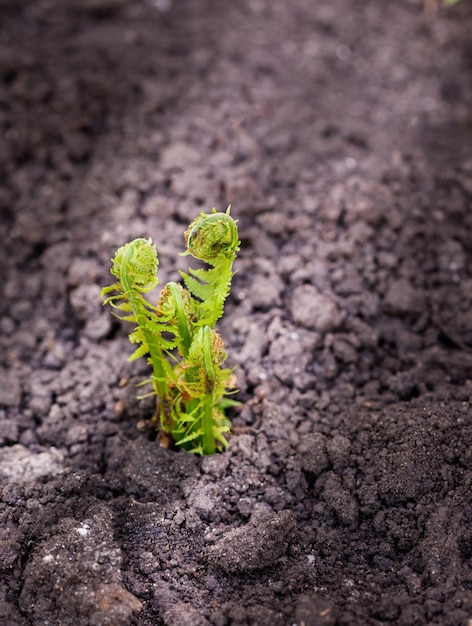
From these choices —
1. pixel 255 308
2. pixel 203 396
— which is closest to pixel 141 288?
pixel 203 396

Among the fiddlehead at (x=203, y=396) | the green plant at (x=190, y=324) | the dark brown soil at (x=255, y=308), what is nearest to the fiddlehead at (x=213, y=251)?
the green plant at (x=190, y=324)

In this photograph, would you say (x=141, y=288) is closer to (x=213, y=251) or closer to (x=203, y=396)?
(x=213, y=251)

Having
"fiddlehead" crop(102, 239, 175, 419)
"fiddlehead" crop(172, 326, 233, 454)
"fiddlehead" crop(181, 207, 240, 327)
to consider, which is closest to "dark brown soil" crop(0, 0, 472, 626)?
"fiddlehead" crop(172, 326, 233, 454)

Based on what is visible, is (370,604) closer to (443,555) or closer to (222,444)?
(443,555)

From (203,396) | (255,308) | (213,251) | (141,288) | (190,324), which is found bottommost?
(255,308)

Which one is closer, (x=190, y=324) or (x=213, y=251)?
(x=213, y=251)

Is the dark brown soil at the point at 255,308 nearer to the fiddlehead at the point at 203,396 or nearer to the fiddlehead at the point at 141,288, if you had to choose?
the fiddlehead at the point at 203,396

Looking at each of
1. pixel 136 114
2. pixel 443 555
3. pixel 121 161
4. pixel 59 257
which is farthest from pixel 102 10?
pixel 443 555
